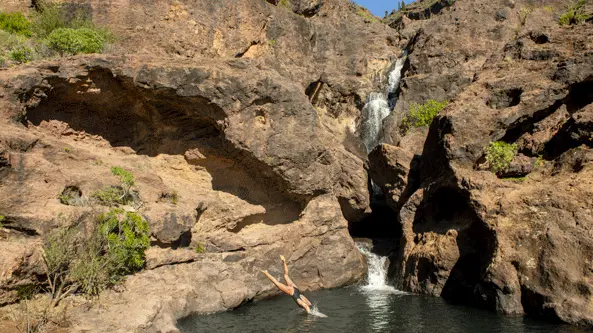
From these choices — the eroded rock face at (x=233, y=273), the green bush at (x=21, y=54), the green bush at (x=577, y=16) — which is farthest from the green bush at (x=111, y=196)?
the green bush at (x=577, y=16)

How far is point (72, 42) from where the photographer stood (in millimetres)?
20438

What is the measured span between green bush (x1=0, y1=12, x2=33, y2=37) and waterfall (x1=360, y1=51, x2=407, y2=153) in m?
23.7

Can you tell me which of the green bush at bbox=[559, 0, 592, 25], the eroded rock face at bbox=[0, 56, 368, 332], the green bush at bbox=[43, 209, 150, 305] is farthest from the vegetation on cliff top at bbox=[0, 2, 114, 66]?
the green bush at bbox=[559, 0, 592, 25]

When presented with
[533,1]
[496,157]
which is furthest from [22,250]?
[533,1]

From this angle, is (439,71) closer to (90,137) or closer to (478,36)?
(478,36)

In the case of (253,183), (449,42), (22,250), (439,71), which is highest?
(449,42)

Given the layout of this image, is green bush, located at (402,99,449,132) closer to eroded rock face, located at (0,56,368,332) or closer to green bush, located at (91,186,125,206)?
eroded rock face, located at (0,56,368,332)

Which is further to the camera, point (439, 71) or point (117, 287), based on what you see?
point (439, 71)

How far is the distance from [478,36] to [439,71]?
4113mm

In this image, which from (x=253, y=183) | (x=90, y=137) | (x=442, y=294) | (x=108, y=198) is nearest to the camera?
(x=108, y=198)

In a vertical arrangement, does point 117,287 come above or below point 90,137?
below

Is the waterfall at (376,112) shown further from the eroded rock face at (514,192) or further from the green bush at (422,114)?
the eroded rock face at (514,192)

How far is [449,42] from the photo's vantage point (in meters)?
34.2

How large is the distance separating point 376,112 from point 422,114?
5.83 meters
